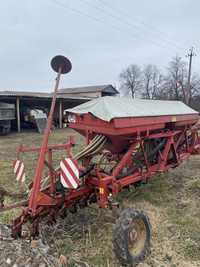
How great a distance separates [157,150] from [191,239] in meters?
1.62

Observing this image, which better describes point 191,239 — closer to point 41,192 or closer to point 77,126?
point 41,192

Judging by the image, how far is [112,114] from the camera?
10.3ft

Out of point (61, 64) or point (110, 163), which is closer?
point (61, 64)

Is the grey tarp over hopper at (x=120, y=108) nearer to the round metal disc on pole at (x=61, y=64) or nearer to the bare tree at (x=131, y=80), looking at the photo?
the round metal disc on pole at (x=61, y=64)

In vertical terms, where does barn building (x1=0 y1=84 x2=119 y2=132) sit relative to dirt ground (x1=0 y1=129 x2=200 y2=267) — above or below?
above

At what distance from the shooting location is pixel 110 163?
14.5ft

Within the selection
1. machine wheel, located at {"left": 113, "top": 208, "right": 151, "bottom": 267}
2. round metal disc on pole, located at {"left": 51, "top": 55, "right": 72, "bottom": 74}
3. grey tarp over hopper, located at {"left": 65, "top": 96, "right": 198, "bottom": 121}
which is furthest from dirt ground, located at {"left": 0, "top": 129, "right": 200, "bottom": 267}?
round metal disc on pole, located at {"left": 51, "top": 55, "right": 72, "bottom": 74}

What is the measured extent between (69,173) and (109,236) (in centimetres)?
107

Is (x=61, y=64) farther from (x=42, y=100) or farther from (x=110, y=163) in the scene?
(x=42, y=100)

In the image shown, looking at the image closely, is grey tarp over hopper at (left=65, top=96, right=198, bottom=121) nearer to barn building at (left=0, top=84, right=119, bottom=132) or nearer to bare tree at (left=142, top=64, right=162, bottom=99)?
barn building at (left=0, top=84, right=119, bottom=132)

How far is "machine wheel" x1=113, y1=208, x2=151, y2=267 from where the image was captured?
2.50m

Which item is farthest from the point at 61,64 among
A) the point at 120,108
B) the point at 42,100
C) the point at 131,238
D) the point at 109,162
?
the point at 42,100

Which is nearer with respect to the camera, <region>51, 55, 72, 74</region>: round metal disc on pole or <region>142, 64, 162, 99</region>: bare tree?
<region>51, 55, 72, 74</region>: round metal disc on pole

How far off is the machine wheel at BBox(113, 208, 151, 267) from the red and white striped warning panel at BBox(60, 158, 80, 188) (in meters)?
0.65
